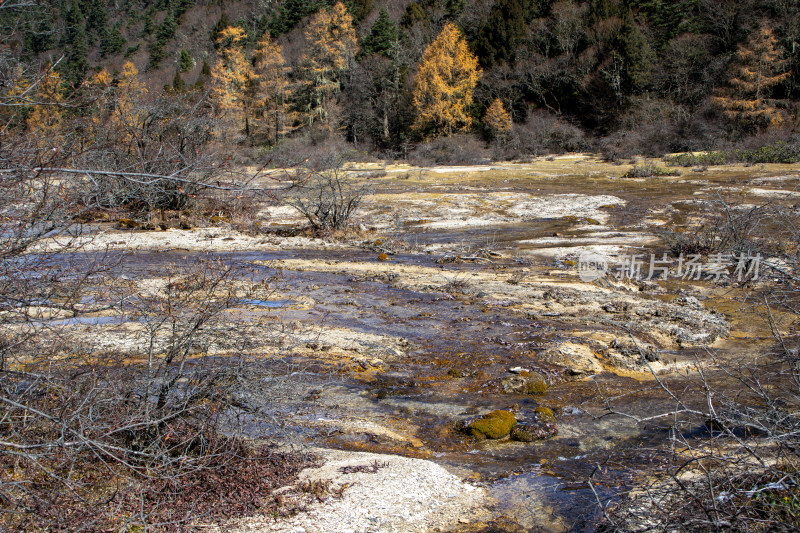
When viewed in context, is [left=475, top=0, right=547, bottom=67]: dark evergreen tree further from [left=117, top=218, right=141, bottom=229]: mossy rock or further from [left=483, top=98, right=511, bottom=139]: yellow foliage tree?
[left=117, top=218, right=141, bottom=229]: mossy rock

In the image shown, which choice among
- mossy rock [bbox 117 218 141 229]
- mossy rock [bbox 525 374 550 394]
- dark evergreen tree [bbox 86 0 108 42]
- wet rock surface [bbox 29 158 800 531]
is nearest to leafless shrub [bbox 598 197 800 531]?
wet rock surface [bbox 29 158 800 531]

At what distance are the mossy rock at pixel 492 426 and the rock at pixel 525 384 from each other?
1.03 metres

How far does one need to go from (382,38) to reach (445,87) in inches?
557

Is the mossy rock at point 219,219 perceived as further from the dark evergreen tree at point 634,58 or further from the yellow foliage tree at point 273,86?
the dark evergreen tree at point 634,58

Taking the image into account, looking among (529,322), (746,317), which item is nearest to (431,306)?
(529,322)

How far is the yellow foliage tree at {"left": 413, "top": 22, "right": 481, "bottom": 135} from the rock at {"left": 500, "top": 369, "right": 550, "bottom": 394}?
140ft

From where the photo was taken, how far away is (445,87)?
161ft

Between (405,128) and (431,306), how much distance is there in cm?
4478

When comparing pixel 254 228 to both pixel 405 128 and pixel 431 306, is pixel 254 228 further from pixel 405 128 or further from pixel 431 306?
pixel 405 128

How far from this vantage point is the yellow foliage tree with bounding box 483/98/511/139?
4641cm

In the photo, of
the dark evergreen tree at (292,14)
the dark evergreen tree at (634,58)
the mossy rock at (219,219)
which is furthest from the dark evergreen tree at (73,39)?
the dark evergreen tree at (292,14)

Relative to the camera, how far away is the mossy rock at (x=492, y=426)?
6246mm

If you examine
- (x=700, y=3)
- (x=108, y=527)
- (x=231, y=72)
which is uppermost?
(x=700, y=3)

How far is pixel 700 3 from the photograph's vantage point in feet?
158
